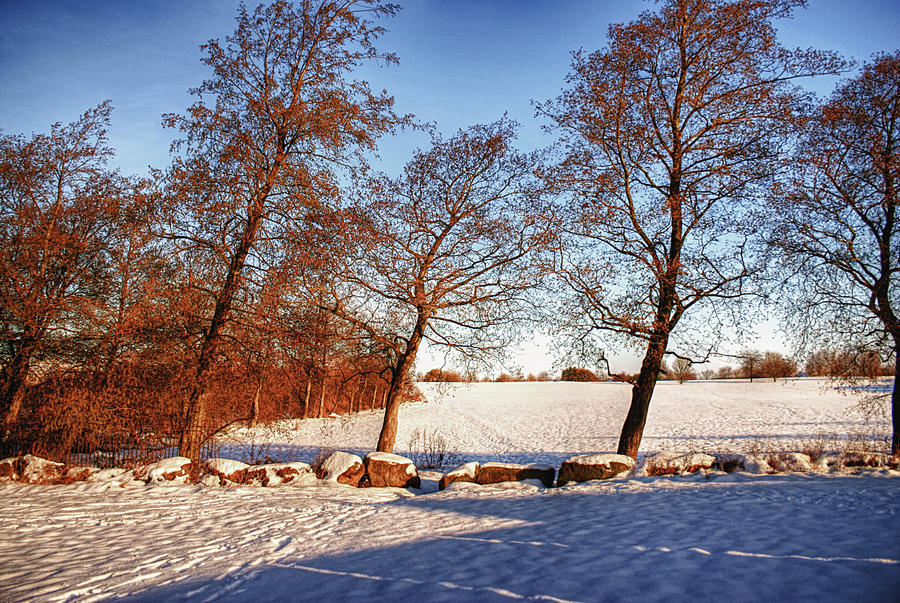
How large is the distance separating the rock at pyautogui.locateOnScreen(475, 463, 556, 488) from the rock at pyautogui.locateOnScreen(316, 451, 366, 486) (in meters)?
2.66

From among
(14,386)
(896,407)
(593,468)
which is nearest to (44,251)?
(14,386)

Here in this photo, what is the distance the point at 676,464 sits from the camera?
9016 mm

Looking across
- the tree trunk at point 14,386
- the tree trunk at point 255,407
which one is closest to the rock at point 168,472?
the tree trunk at point 255,407

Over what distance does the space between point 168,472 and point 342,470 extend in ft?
11.7

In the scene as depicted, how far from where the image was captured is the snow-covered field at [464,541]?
385 centimetres

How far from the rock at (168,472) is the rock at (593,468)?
7.84 m

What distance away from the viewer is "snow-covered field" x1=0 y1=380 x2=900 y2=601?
12.6ft

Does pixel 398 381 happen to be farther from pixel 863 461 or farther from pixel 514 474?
pixel 863 461

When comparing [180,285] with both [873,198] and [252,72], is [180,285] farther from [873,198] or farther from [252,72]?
[873,198]

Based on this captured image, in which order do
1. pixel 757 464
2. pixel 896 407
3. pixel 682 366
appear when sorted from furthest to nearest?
pixel 682 366 < pixel 896 407 < pixel 757 464

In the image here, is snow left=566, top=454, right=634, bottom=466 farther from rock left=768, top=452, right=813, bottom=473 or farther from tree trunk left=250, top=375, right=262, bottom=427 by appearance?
tree trunk left=250, top=375, right=262, bottom=427

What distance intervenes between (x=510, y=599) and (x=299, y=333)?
313 inches

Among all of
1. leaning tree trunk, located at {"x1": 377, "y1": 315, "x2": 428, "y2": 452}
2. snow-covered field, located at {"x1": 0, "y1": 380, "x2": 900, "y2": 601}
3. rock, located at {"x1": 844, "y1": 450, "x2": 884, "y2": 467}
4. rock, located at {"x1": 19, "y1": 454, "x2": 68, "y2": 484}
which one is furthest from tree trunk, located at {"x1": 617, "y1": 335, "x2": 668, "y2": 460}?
rock, located at {"x1": 19, "y1": 454, "x2": 68, "y2": 484}

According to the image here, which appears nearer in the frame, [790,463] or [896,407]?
[790,463]
